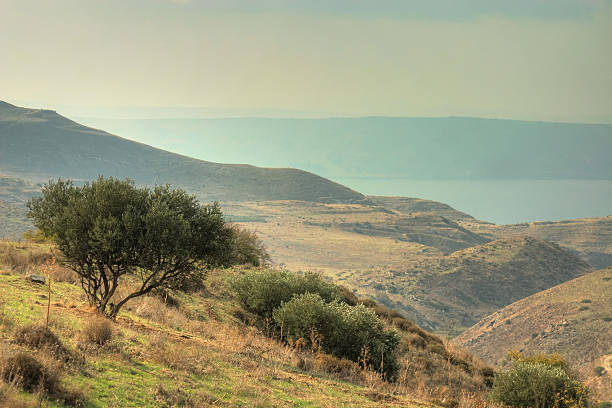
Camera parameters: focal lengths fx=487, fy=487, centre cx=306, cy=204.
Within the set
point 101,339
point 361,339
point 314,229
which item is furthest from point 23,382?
point 314,229

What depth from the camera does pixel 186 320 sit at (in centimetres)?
1580

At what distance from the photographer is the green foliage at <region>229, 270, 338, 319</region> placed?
69.2 feet

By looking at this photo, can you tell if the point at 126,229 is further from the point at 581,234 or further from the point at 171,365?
the point at 581,234

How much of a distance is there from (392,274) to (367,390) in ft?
326

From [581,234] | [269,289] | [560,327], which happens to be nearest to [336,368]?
[269,289]

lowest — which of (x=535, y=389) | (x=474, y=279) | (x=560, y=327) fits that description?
(x=560, y=327)

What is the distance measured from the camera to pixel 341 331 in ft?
54.4

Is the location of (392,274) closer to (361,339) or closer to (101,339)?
(361,339)

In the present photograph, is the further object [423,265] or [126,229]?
[423,265]

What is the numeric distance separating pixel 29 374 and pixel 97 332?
2.54m

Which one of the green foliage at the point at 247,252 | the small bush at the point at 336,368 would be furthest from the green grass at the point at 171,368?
the green foliage at the point at 247,252

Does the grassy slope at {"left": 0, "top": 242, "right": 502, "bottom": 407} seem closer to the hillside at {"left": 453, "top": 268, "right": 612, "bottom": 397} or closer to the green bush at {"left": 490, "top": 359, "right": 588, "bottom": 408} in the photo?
the green bush at {"left": 490, "top": 359, "right": 588, "bottom": 408}

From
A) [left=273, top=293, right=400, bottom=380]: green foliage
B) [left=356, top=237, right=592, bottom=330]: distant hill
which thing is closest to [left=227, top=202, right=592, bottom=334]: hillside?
[left=356, top=237, right=592, bottom=330]: distant hill

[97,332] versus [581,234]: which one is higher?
[581,234]
